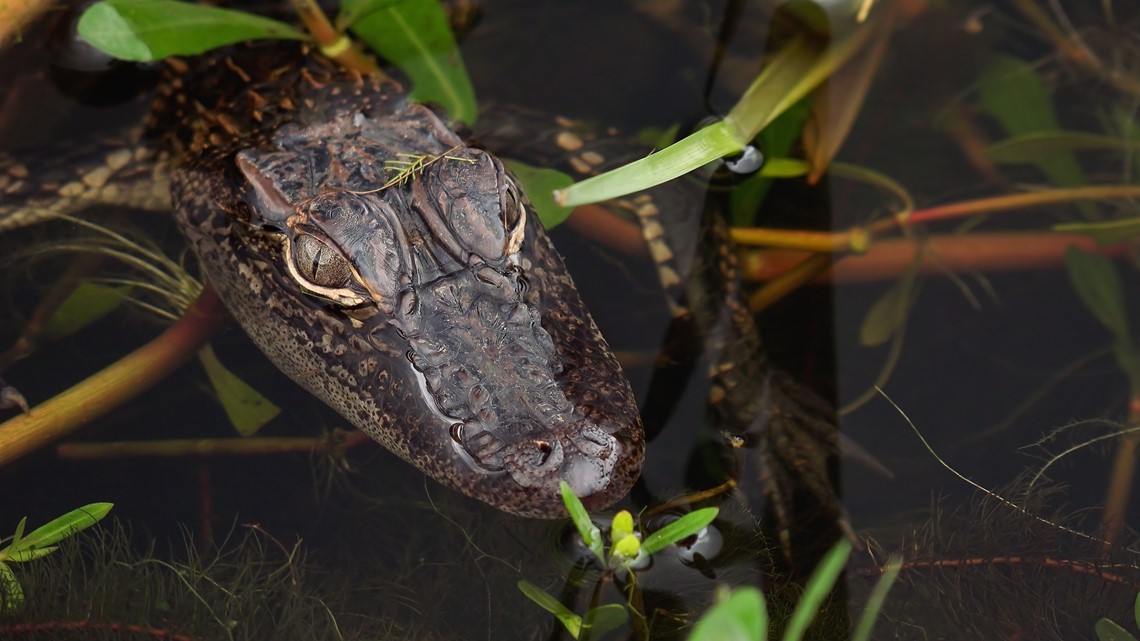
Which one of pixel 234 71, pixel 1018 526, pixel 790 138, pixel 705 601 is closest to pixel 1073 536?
pixel 1018 526

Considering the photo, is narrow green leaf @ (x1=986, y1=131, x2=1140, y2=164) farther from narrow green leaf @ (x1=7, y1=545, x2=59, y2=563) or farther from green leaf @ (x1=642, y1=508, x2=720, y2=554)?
narrow green leaf @ (x1=7, y1=545, x2=59, y2=563)

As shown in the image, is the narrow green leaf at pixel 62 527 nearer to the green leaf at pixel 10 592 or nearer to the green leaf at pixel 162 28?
the green leaf at pixel 10 592

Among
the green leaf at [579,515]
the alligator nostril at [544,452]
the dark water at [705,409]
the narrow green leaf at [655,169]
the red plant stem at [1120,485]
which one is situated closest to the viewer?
the green leaf at [579,515]

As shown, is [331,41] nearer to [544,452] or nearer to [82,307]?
[82,307]

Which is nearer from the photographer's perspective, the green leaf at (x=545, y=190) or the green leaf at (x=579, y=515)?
the green leaf at (x=579, y=515)

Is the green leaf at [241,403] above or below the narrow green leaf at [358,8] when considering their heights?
below

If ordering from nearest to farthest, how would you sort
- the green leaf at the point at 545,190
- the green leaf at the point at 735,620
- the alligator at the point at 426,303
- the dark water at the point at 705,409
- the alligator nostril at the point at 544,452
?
the green leaf at the point at 735,620 < the alligator nostril at the point at 544,452 < the alligator at the point at 426,303 < the dark water at the point at 705,409 < the green leaf at the point at 545,190

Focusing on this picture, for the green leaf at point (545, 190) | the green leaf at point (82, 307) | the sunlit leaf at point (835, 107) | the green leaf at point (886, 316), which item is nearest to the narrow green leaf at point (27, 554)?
the green leaf at point (82, 307)

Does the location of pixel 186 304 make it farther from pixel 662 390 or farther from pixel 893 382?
pixel 893 382
